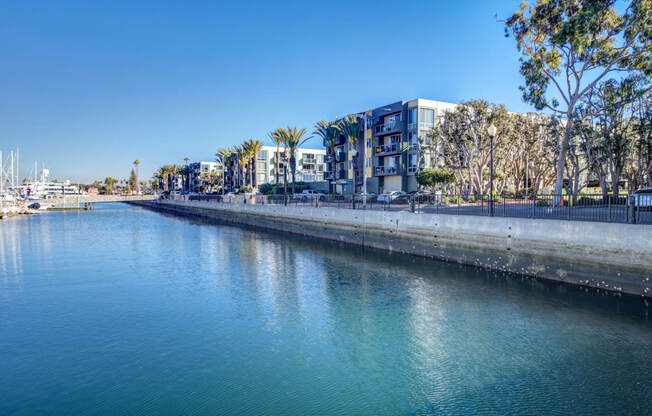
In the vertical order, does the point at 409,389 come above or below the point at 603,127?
below

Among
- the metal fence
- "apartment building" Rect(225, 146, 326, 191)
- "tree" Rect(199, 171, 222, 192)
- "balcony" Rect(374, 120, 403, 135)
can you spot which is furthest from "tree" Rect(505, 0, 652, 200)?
"tree" Rect(199, 171, 222, 192)

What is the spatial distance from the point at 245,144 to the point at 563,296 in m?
81.2

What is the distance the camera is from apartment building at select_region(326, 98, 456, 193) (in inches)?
2127

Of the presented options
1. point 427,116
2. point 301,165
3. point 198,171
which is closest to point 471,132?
point 427,116

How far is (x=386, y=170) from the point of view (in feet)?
191

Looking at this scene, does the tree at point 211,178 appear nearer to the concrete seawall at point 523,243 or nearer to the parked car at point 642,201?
the concrete seawall at point 523,243

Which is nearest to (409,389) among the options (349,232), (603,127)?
(349,232)

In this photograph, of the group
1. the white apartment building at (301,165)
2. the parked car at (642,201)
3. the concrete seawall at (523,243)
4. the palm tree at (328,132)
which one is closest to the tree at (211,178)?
the white apartment building at (301,165)

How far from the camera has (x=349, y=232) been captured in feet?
107

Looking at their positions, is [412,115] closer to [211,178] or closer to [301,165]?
[301,165]

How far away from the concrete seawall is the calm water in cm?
97

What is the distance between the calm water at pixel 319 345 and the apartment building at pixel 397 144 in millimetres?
34180

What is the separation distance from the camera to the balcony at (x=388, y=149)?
56.3 meters

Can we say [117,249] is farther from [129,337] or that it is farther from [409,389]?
[409,389]
